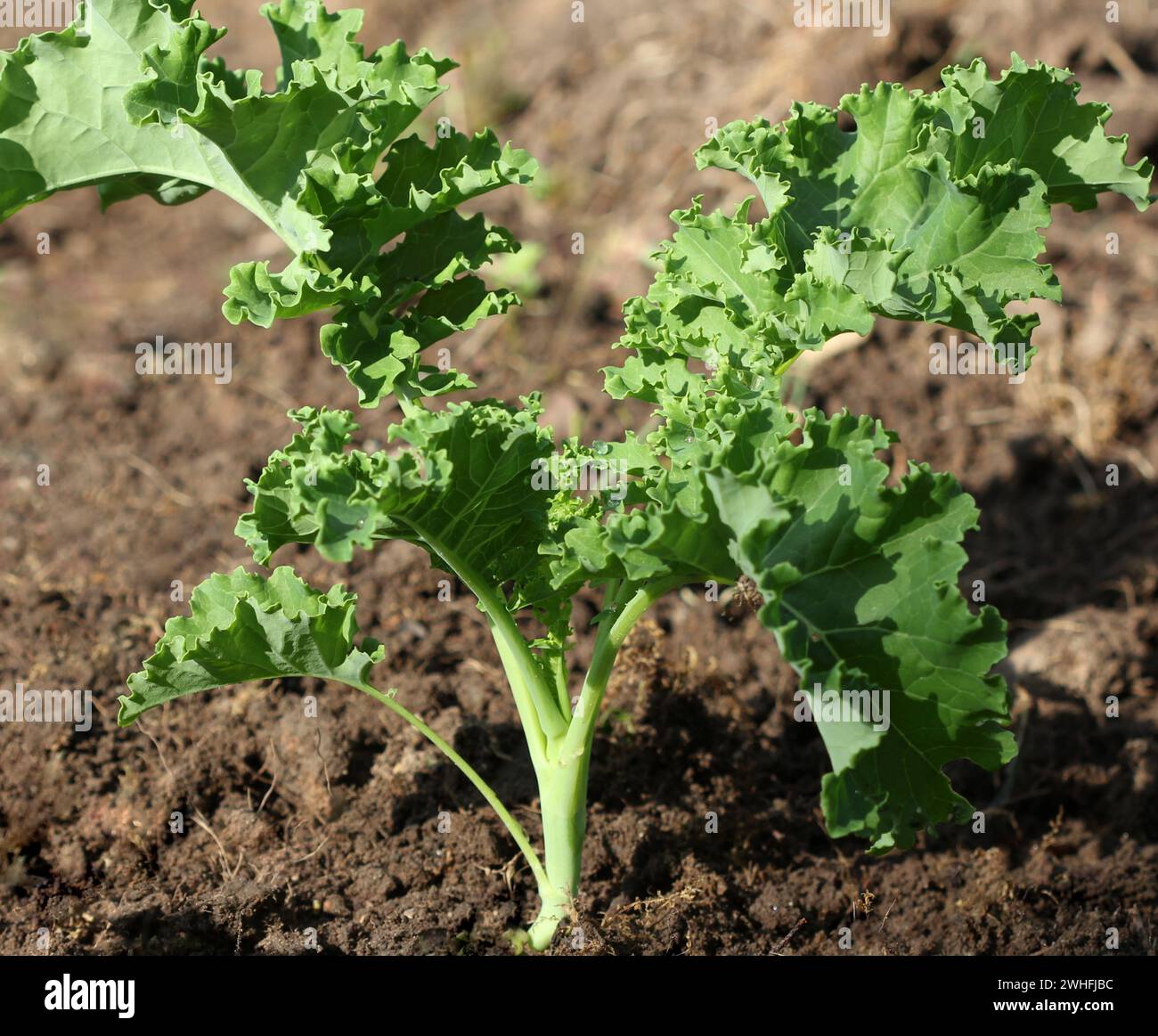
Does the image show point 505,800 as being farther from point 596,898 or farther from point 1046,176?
point 1046,176

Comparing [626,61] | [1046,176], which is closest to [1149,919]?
[1046,176]

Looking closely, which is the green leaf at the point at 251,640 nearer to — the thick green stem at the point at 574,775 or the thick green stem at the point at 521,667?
the thick green stem at the point at 521,667

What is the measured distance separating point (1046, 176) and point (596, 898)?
2.11 m

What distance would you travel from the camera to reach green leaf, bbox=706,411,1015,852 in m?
2.48

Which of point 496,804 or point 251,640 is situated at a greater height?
point 251,640

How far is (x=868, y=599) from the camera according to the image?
2549 mm

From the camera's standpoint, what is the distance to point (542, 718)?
3.04 metres

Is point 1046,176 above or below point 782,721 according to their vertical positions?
above

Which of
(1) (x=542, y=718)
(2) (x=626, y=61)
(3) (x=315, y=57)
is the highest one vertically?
(2) (x=626, y=61)

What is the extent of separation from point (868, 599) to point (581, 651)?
6.19 feet

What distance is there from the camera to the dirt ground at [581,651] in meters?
3.37

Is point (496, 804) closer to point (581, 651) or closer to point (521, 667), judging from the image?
point (521, 667)

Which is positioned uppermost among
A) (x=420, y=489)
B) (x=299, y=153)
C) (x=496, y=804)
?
(x=299, y=153)

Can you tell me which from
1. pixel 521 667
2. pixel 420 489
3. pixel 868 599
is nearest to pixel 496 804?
pixel 521 667
